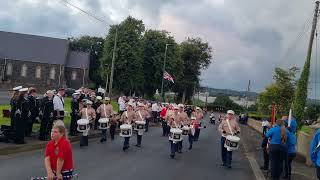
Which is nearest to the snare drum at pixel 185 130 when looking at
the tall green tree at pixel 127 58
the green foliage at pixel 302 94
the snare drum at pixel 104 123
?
the snare drum at pixel 104 123

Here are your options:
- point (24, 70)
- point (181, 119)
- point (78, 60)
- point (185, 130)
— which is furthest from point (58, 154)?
point (78, 60)

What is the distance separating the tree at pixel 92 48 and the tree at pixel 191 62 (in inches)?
730

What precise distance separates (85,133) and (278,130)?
27.2 feet

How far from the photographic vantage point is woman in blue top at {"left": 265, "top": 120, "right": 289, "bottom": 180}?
14969 millimetres

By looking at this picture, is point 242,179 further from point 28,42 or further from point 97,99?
point 28,42

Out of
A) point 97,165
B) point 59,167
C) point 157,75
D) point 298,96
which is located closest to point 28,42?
point 157,75

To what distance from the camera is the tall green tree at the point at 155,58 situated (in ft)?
289

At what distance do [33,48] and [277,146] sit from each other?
→ 100460mm

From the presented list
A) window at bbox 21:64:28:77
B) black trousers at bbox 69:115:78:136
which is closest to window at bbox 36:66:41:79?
window at bbox 21:64:28:77

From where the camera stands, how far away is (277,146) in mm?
14922

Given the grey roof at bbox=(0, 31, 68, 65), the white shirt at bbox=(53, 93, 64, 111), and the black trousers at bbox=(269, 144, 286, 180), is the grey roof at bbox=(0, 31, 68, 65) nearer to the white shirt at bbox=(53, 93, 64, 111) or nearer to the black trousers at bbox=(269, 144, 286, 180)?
the white shirt at bbox=(53, 93, 64, 111)

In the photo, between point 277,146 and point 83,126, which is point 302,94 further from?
point 277,146

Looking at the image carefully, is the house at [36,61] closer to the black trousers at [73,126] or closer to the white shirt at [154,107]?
the white shirt at [154,107]

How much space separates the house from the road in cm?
8883
